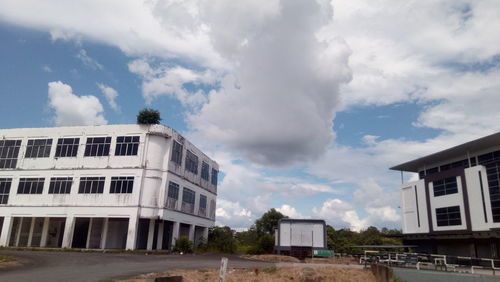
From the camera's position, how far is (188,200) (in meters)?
43.2

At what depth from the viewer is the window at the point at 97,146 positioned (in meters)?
37.9

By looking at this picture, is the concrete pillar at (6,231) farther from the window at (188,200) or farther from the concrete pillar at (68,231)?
the window at (188,200)

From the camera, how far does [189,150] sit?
4322 cm

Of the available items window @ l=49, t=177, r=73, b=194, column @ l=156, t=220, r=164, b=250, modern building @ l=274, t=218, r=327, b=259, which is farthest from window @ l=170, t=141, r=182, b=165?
modern building @ l=274, t=218, r=327, b=259

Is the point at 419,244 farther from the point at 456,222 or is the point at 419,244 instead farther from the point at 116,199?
the point at 116,199

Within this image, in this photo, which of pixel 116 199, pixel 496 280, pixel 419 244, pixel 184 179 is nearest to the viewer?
pixel 496 280

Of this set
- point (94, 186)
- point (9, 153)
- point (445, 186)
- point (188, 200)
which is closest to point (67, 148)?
point (94, 186)

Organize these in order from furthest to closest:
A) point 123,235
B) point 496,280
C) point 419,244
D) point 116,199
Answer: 1. point 419,244
2. point 123,235
3. point 116,199
4. point 496,280

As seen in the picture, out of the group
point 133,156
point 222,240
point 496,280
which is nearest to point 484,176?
point 496,280

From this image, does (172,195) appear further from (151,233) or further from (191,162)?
(191,162)

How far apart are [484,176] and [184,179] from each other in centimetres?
2926

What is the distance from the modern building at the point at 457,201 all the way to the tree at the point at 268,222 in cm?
1999

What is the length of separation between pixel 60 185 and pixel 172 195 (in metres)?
10.8

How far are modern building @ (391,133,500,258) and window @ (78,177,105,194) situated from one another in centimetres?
3496
